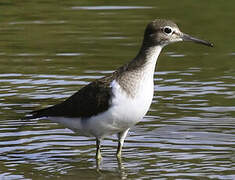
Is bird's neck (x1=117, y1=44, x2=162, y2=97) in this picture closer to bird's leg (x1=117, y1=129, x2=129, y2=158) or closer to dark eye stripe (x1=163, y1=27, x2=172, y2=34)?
dark eye stripe (x1=163, y1=27, x2=172, y2=34)

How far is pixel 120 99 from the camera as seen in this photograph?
10.5 meters

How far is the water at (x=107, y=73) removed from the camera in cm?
1127

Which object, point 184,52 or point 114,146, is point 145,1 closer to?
point 184,52

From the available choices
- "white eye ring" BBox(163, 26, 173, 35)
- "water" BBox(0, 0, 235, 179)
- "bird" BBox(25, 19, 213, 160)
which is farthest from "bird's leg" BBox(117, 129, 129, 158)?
"white eye ring" BBox(163, 26, 173, 35)

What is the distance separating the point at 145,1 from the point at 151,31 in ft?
37.0

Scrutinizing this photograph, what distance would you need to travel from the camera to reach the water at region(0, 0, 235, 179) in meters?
11.3

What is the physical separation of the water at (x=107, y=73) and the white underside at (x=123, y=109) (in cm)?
63

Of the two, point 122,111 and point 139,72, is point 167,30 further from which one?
point 122,111

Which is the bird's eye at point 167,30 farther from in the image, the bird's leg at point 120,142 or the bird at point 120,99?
the bird's leg at point 120,142

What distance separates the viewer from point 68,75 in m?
15.8

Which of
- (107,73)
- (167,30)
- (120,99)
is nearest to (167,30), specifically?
(167,30)

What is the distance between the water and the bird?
23.3 inches

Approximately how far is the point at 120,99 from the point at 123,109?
132 mm

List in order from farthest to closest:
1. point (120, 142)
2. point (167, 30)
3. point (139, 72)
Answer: point (120, 142) → point (167, 30) → point (139, 72)
